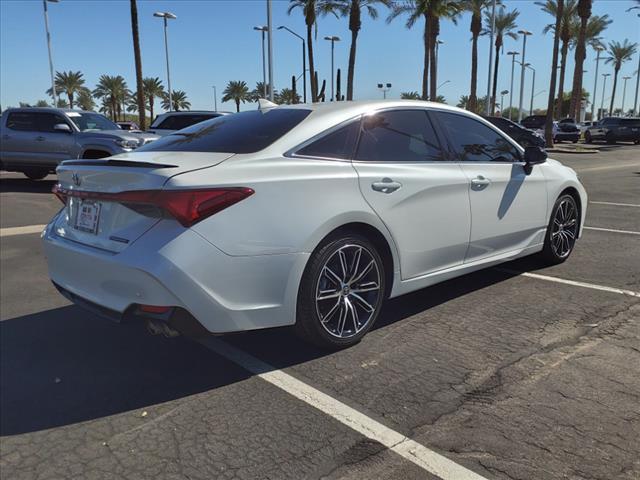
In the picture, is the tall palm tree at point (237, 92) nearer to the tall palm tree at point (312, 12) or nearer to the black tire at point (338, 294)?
the tall palm tree at point (312, 12)

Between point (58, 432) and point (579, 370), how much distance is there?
2.93 m

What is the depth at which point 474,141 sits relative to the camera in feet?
15.3

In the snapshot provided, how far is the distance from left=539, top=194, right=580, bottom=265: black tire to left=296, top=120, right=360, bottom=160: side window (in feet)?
8.58

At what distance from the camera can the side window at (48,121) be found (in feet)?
41.3

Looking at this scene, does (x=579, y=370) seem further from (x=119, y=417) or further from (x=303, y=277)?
(x=119, y=417)

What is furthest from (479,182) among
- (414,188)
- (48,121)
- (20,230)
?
(48,121)

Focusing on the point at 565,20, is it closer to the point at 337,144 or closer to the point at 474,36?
the point at 474,36

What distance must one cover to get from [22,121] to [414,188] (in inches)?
475

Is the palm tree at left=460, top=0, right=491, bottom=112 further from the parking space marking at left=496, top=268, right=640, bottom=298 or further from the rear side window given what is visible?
the parking space marking at left=496, top=268, right=640, bottom=298

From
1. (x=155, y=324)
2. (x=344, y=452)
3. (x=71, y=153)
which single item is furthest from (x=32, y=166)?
(x=344, y=452)

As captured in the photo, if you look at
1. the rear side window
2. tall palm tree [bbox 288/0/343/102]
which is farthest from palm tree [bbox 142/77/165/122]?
the rear side window

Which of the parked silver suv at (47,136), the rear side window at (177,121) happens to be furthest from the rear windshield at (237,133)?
the rear side window at (177,121)

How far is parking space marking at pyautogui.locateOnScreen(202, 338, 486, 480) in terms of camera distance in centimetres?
240

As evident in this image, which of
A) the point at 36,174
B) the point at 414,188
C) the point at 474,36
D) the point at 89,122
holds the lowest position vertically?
the point at 36,174
